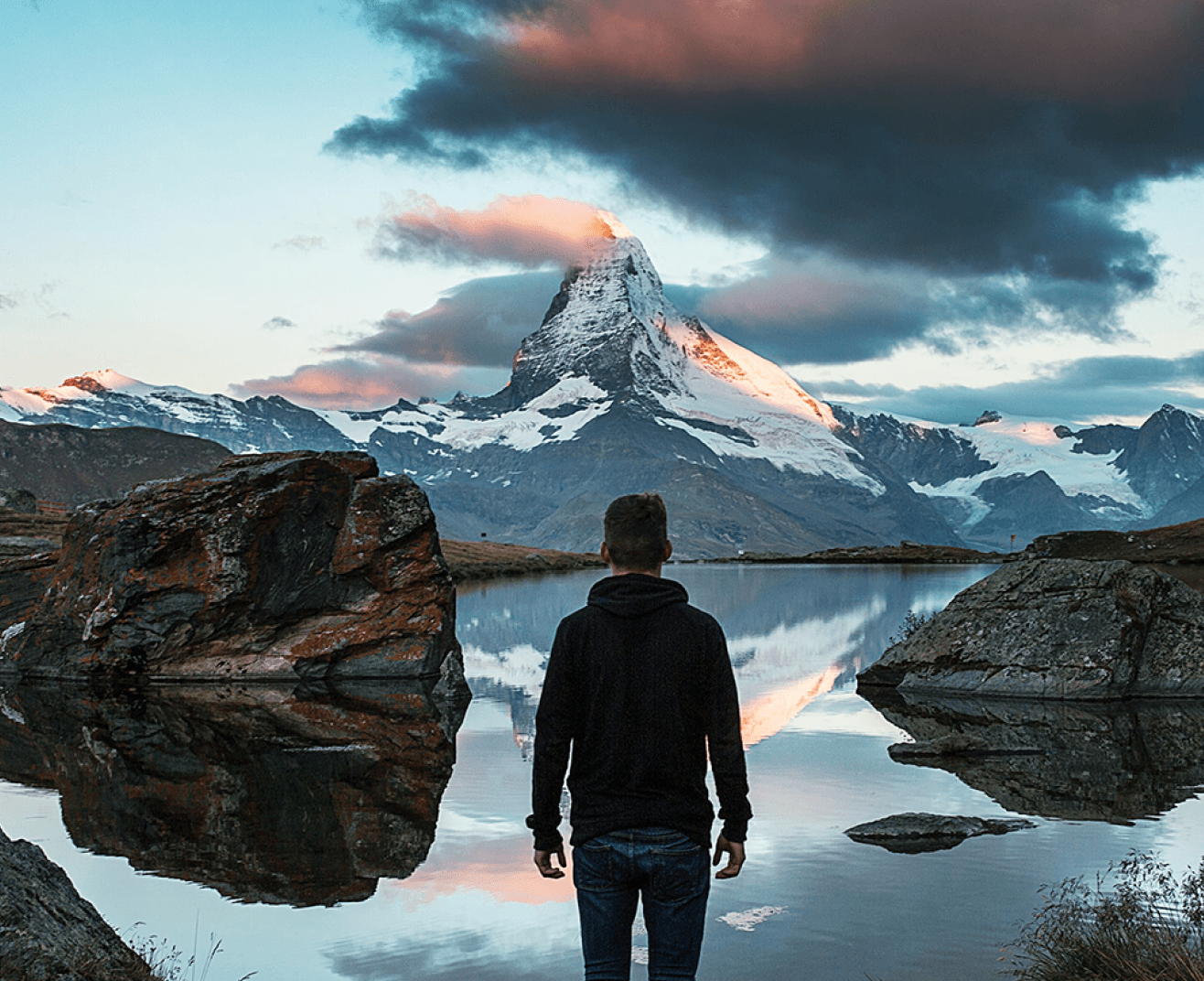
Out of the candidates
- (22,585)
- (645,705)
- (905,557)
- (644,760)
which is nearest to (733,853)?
(644,760)

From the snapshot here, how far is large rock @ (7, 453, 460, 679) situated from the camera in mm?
29109

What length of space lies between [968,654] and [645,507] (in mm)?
21230

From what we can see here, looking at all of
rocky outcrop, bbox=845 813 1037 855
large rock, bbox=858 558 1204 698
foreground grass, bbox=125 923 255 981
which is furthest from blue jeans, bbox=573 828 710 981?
large rock, bbox=858 558 1204 698

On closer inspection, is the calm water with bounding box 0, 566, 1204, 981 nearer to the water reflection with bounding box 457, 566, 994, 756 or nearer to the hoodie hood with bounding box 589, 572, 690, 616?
the water reflection with bounding box 457, 566, 994, 756

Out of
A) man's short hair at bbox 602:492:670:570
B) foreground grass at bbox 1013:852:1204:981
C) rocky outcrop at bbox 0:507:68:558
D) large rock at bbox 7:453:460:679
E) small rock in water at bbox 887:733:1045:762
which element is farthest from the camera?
rocky outcrop at bbox 0:507:68:558

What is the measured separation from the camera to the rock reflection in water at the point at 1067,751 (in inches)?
603

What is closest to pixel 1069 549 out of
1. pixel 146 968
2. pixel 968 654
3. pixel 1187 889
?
pixel 968 654

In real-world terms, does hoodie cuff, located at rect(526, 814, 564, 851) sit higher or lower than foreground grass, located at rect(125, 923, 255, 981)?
higher

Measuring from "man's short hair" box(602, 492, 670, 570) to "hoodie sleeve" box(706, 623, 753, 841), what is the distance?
0.56 m

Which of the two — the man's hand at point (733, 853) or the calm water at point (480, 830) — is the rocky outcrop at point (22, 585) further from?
the man's hand at point (733, 853)

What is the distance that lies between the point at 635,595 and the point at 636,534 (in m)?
0.38

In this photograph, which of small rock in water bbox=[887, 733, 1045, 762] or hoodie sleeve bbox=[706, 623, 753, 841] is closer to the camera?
hoodie sleeve bbox=[706, 623, 753, 841]

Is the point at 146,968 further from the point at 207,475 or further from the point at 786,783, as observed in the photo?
the point at 207,475

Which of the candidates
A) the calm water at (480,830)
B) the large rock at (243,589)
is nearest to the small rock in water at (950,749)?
the calm water at (480,830)
